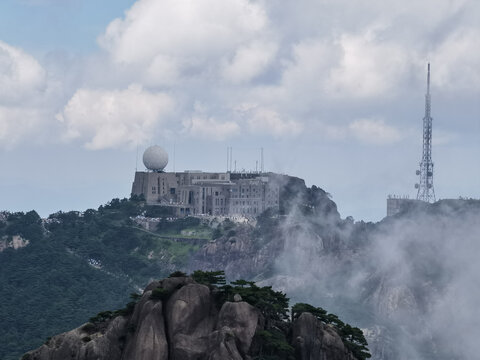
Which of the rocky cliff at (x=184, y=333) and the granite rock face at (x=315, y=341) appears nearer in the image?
the rocky cliff at (x=184, y=333)

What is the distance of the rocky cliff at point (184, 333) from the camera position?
10281cm

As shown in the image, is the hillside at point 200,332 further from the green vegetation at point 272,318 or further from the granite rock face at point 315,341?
the green vegetation at point 272,318

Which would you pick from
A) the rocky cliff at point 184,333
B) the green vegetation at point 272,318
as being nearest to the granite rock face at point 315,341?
the rocky cliff at point 184,333

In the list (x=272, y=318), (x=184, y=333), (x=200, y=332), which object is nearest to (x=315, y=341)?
(x=272, y=318)

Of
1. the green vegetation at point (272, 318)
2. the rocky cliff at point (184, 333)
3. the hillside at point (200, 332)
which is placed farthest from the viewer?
the green vegetation at point (272, 318)

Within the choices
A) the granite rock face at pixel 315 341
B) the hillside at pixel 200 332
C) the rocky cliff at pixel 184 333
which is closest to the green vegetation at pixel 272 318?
the hillside at pixel 200 332

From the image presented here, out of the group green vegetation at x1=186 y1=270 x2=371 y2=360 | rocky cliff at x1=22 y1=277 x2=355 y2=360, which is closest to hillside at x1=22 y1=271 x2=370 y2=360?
rocky cliff at x1=22 y1=277 x2=355 y2=360

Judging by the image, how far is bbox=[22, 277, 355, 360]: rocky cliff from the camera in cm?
10281

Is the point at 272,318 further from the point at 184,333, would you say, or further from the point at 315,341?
the point at 184,333

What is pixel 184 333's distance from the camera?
10438 centimetres

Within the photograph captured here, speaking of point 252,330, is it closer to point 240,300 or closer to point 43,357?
point 240,300

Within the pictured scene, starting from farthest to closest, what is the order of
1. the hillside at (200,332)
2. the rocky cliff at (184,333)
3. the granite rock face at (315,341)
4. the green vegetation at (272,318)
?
the granite rock face at (315,341), the green vegetation at (272,318), the hillside at (200,332), the rocky cliff at (184,333)

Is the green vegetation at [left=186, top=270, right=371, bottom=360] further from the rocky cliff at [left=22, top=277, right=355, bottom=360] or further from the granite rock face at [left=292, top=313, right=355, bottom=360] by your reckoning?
the granite rock face at [left=292, top=313, right=355, bottom=360]

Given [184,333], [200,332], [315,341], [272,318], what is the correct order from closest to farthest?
[184,333] < [200,332] < [315,341] < [272,318]
